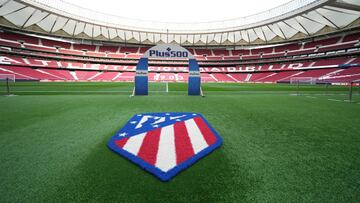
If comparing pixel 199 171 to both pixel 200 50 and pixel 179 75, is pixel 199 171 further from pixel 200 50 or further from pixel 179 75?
pixel 200 50

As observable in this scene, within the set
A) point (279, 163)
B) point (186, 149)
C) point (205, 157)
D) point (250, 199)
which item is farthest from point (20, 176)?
point (279, 163)

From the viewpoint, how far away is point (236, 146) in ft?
8.16

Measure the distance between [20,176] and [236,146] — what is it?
104 inches

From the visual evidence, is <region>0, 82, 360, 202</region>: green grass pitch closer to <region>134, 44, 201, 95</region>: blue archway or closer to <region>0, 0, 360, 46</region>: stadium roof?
<region>134, 44, 201, 95</region>: blue archway

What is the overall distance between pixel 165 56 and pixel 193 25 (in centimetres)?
5231

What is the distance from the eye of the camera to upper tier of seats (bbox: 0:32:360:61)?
128 feet

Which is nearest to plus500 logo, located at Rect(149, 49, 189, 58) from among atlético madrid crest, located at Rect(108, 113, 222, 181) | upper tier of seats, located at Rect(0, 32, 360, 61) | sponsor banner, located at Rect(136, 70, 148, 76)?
sponsor banner, located at Rect(136, 70, 148, 76)

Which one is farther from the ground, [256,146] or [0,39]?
[0,39]

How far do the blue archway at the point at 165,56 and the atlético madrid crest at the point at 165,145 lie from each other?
6458mm

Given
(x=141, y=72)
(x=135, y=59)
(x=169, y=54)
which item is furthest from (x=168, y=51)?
(x=135, y=59)

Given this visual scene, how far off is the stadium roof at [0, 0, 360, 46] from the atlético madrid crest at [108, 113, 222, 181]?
32.9m

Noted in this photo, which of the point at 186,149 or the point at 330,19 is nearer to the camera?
the point at 186,149

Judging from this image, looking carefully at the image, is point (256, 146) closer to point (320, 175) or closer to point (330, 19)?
point (320, 175)

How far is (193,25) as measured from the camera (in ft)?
182
